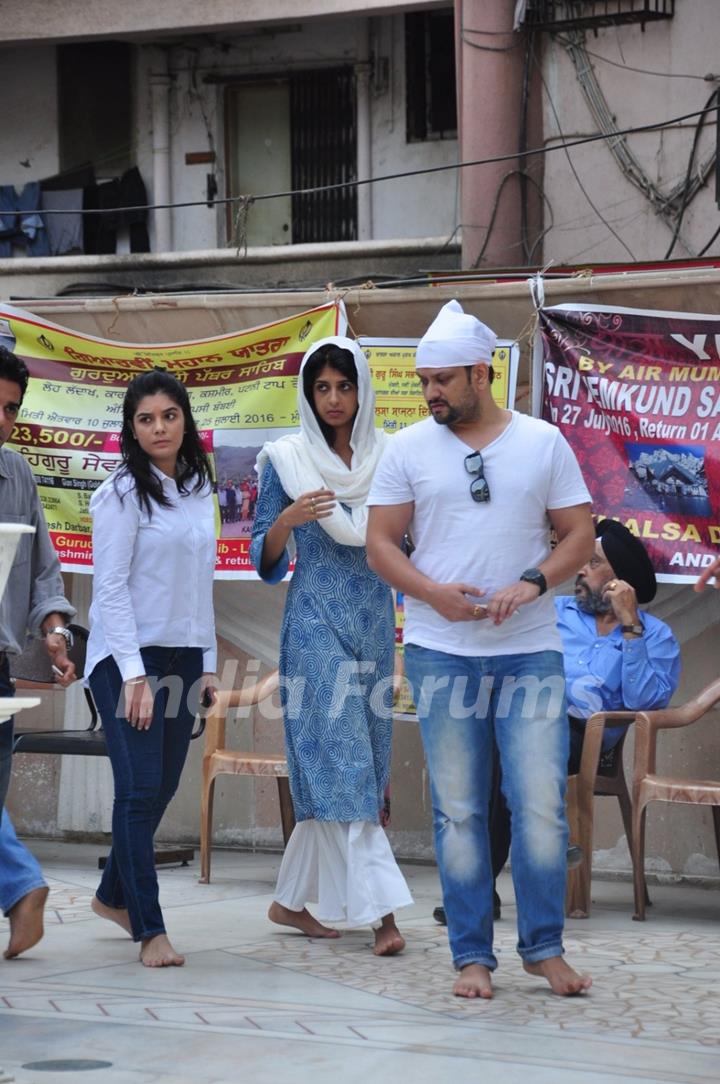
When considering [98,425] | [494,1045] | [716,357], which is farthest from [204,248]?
[494,1045]

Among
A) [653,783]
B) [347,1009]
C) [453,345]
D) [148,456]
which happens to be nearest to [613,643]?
[653,783]

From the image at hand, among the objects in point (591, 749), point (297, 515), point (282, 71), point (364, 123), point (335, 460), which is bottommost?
point (591, 749)

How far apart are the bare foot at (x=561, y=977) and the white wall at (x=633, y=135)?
23.9ft

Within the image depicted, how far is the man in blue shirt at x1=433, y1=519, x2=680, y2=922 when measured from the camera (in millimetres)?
6352

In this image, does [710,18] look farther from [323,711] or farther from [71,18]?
[323,711]

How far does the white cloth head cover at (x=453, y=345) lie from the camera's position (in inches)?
193

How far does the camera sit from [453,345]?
490 cm

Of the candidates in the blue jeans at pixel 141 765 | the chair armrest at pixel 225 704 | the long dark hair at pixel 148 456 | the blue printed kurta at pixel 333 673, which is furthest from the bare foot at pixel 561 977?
the chair armrest at pixel 225 704

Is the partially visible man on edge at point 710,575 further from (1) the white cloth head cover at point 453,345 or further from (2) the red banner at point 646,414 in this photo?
(1) the white cloth head cover at point 453,345

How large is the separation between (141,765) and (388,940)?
0.96m

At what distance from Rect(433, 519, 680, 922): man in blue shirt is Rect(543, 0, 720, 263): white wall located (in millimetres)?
5158

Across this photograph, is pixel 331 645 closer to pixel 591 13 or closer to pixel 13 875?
pixel 13 875

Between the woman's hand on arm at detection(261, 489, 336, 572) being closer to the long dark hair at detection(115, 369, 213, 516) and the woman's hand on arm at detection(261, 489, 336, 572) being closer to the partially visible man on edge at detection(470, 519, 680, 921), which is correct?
the long dark hair at detection(115, 369, 213, 516)

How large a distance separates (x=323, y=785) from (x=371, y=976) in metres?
0.69
